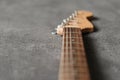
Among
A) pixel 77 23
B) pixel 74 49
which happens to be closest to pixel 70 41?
pixel 74 49

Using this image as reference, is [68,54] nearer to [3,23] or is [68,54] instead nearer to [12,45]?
[12,45]

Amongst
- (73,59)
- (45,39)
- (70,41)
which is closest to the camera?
(73,59)

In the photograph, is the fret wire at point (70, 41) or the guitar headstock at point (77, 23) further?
the guitar headstock at point (77, 23)

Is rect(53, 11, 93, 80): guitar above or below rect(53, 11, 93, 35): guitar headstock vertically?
below

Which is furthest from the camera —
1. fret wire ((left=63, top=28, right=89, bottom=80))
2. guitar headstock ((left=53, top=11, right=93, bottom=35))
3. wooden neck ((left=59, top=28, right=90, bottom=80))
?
guitar headstock ((left=53, top=11, right=93, bottom=35))

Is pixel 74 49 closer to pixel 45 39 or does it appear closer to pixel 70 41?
pixel 70 41

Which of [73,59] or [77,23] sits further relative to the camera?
[77,23]
